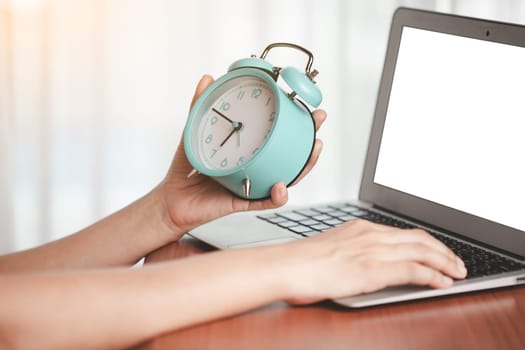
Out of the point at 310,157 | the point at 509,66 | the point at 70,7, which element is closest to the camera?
the point at 310,157

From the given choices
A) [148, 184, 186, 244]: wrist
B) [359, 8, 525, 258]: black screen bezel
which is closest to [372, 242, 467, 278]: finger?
[359, 8, 525, 258]: black screen bezel

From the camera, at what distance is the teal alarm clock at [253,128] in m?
1.05

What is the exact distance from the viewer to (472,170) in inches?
49.6

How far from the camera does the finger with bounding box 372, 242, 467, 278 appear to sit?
95 centimetres

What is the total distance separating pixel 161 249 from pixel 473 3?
62.6 inches

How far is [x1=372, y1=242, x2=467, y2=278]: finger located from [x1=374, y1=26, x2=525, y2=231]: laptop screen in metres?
0.25

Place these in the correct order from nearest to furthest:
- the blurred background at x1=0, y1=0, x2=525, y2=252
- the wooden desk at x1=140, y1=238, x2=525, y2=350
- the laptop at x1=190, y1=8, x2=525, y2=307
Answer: the wooden desk at x1=140, y1=238, x2=525, y2=350 → the laptop at x1=190, y1=8, x2=525, y2=307 → the blurred background at x1=0, y1=0, x2=525, y2=252

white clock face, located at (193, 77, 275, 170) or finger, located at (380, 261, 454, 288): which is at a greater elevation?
white clock face, located at (193, 77, 275, 170)

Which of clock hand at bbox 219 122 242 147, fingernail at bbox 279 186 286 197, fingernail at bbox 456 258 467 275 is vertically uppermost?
clock hand at bbox 219 122 242 147

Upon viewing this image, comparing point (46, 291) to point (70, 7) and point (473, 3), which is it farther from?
point (473, 3)

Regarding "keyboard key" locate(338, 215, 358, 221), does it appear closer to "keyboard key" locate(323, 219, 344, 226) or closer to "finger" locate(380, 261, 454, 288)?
"keyboard key" locate(323, 219, 344, 226)

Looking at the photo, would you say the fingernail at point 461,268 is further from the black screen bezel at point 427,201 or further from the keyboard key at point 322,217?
the keyboard key at point 322,217

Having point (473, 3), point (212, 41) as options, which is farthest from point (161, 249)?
point (473, 3)

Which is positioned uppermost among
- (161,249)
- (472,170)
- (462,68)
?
(462,68)
